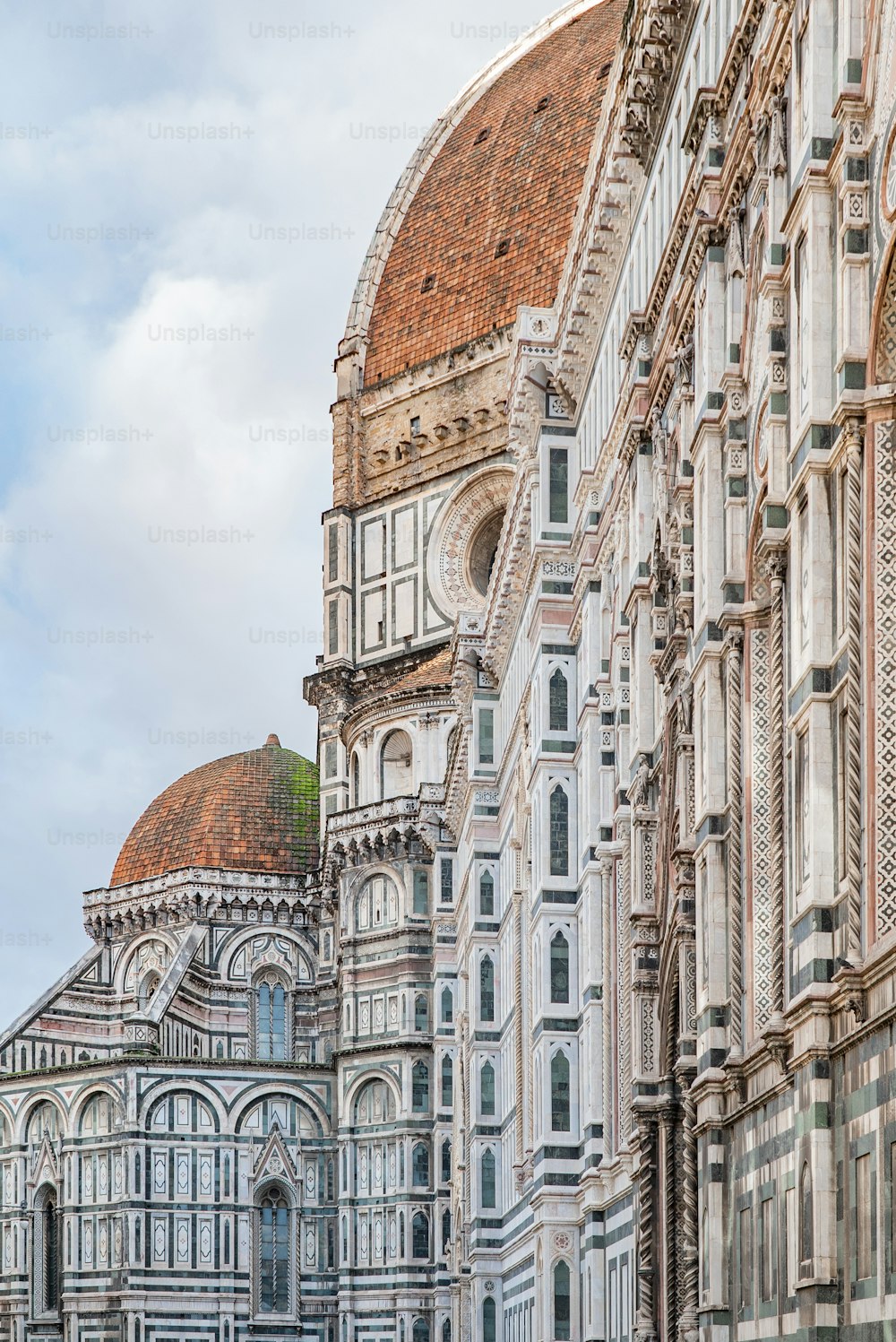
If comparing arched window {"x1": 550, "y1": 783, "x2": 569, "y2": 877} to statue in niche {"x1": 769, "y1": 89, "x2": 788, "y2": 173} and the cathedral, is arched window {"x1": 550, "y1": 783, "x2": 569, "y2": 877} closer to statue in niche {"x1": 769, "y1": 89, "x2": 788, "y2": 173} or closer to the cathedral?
the cathedral

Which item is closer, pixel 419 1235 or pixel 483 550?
pixel 419 1235

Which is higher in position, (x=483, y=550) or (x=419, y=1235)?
(x=483, y=550)

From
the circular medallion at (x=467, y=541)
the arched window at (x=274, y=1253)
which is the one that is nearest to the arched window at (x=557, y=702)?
the circular medallion at (x=467, y=541)

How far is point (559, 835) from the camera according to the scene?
41.9 meters

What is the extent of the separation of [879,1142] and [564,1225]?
70.9 feet

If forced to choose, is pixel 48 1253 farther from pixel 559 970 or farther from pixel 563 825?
pixel 563 825

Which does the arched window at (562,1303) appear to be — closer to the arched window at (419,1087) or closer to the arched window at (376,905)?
the arched window at (419,1087)

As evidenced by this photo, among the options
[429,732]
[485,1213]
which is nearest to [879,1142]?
[485,1213]

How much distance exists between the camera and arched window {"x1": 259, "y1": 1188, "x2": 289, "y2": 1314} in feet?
229

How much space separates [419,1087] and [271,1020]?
935 centimetres

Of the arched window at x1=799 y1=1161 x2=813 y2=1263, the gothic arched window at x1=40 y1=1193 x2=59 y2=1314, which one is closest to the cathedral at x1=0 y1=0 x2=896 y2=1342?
the arched window at x1=799 y1=1161 x2=813 y2=1263

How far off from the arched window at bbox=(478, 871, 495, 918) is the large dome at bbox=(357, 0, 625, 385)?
2346 centimetres

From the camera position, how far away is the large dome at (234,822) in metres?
78.1

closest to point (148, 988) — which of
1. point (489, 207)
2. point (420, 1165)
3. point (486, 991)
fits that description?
point (420, 1165)
